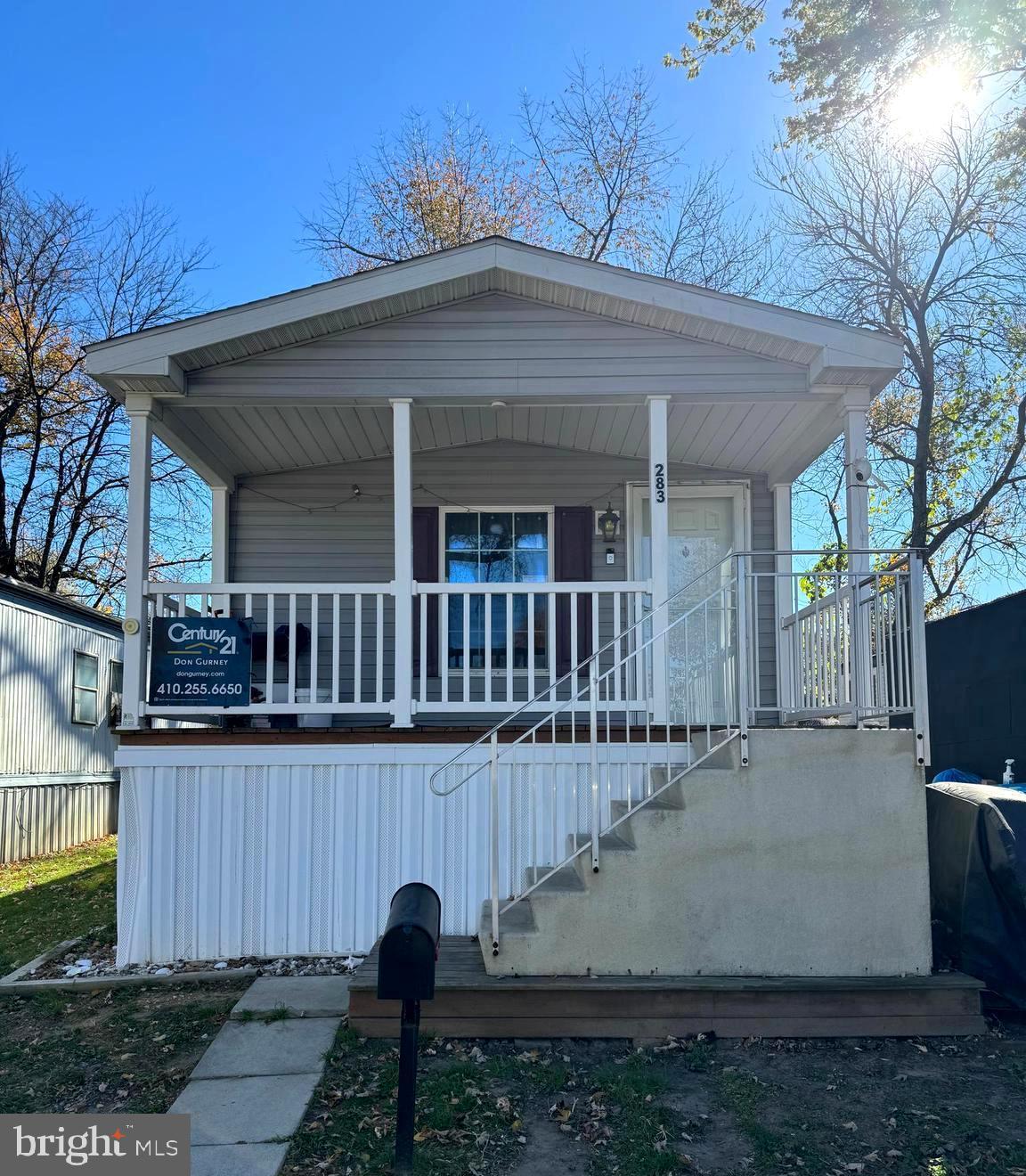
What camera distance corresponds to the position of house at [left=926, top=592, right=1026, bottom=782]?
8.10 m

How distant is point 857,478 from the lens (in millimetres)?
6441

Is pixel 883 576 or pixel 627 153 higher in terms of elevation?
pixel 627 153

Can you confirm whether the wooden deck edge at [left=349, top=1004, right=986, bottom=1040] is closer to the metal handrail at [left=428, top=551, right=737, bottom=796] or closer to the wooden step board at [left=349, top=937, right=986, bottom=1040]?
the wooden step board at [left=349, top=937, right=986, bottom=1040]

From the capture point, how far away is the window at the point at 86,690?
1277 cm

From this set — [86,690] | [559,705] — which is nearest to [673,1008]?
[559,705]

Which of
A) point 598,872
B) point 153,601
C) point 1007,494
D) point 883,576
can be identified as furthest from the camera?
point 1007,494

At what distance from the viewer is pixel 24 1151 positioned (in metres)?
3.68

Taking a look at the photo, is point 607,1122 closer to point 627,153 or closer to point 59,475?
point 59,475

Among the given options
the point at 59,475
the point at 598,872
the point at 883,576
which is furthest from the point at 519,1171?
the point at 59,475

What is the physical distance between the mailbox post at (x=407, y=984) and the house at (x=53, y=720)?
876cm

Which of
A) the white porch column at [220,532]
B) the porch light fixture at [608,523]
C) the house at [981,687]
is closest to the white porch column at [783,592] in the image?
the porch light fixture at [608,523]

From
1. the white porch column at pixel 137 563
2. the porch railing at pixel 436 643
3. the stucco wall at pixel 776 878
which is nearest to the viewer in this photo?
the stucco wall at pixel 776 878

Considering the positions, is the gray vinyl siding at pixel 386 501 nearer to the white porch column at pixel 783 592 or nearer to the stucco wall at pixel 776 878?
the white porch column at pixel 783 592

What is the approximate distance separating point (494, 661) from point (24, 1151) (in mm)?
4926
